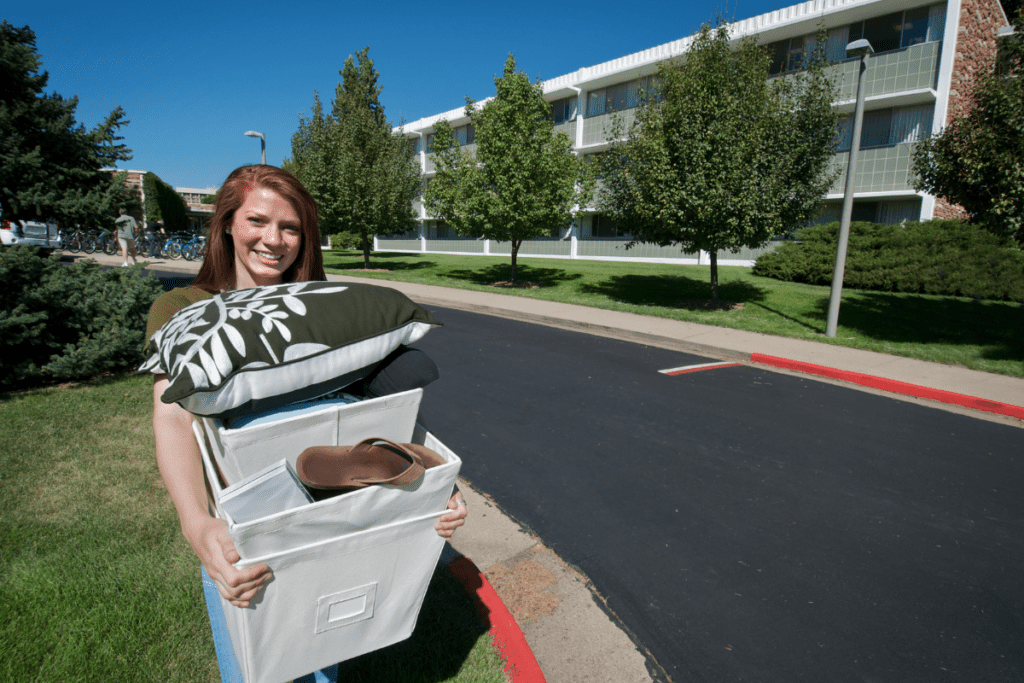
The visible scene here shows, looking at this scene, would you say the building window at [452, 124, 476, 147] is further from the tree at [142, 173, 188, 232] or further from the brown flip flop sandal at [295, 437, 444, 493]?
the brown flip flop sandal at [295, 437, 444, 493]

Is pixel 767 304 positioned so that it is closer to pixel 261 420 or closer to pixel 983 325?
pixel 983 325

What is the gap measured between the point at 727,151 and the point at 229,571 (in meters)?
12.3

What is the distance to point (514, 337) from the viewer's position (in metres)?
9.89

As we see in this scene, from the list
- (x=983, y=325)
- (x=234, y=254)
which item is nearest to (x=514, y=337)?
(x=234, y=254)

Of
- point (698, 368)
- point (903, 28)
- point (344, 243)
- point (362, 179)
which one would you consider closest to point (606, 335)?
point (698, 368)

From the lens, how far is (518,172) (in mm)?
16656

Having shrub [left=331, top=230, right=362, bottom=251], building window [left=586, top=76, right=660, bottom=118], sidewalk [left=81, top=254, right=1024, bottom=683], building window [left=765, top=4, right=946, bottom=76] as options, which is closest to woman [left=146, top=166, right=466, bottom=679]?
sidewalk [left=81, top=254, right=1024, bottom=683]

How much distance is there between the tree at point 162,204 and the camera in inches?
1410

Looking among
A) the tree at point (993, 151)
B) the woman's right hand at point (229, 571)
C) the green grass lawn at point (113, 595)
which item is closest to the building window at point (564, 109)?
the tree at point (993, 151)

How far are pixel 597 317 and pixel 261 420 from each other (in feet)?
36.2

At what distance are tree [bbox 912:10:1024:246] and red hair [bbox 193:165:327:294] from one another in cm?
976

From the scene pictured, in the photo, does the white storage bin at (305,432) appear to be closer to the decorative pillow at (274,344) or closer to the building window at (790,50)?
Result: the decorative pillow at (274,344)

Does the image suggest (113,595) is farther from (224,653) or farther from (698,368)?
(698,368)

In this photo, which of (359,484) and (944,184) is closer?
(359,484)
